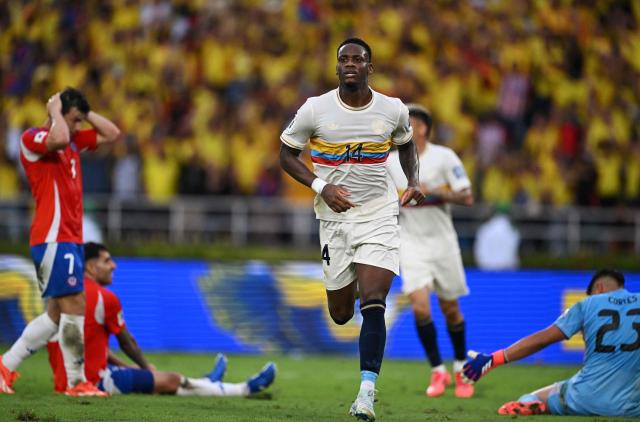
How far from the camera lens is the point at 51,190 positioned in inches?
368

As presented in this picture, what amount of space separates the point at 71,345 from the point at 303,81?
1073 centimetres

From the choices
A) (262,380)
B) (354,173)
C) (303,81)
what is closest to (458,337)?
(262,380)

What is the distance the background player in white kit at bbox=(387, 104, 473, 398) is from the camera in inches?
Answer: 435

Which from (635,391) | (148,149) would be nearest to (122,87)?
(148,149)

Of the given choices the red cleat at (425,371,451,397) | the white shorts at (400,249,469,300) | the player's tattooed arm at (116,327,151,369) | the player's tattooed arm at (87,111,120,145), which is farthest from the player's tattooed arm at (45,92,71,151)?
the red cleat at (425,371,451,397)

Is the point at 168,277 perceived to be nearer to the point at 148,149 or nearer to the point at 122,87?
the point at 148,149

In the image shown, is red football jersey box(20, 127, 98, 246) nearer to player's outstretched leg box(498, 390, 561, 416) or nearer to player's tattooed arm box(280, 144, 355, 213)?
player's tattooed arm box(280, 144, 355, 213)

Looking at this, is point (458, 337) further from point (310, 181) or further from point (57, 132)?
point (57, 132)

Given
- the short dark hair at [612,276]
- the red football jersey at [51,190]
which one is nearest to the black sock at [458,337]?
the short dark hair at [612,276]

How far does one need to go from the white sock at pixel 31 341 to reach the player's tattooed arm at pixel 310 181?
9.66 ft

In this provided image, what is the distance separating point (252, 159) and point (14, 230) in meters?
4.12

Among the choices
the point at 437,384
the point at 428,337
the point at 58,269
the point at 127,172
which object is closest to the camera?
the point at 58,269

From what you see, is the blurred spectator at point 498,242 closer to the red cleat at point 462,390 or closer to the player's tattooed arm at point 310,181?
the red cleat at point 462,390

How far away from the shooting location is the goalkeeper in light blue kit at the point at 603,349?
27.1 feet
